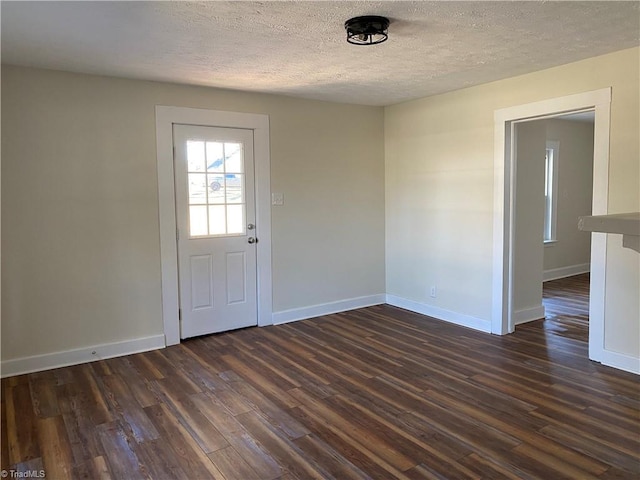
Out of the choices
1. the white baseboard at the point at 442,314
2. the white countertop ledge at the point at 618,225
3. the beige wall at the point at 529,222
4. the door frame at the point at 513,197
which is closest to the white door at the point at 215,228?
the white baseboard at the point at 442,314

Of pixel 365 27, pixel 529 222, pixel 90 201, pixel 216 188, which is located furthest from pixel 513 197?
pixel 90 201

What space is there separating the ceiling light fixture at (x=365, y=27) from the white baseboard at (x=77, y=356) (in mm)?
3036

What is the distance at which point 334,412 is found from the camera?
293 cm

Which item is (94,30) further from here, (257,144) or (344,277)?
(344,277)

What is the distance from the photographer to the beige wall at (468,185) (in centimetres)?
338

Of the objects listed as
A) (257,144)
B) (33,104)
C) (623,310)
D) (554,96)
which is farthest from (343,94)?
(623,310)

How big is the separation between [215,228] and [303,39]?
6.98 ft

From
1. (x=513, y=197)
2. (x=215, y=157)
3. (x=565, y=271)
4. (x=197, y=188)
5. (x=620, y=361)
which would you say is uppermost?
(x=215, y=157)

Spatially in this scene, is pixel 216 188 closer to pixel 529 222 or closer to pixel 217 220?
pixel 217 220

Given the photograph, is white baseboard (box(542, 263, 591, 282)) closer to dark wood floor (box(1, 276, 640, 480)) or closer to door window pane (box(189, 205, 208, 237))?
dark wood floor (box(1, 276, 640, 480))

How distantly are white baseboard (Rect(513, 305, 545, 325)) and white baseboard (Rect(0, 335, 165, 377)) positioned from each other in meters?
3.46

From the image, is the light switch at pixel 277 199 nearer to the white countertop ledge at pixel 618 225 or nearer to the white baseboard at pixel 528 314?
the white baseboard at pixel 528 314

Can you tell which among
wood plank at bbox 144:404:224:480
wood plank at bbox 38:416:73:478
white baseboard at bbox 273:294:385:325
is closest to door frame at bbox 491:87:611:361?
white baseboard at bbox 273:294:385:325

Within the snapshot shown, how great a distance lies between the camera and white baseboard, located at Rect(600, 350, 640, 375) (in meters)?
3.39
